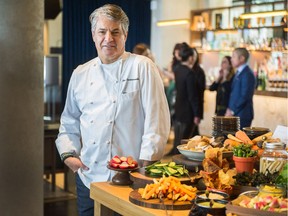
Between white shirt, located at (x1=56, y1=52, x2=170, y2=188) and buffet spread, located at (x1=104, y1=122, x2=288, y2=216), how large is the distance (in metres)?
0.21

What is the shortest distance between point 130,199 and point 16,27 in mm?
2091

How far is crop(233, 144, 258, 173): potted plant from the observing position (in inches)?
105

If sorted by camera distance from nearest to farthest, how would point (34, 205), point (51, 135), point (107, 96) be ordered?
point (107, 96) → point (34, 205) → point (51, 135)

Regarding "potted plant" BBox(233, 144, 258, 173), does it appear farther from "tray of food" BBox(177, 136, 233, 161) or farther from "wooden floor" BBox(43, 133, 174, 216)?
"wooden floor" BBox(43, 133, 174, 216)

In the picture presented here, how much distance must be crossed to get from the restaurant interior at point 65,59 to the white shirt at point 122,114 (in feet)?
2.18

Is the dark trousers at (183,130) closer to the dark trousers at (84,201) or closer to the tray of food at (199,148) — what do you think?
the dark trousers at (84,201)

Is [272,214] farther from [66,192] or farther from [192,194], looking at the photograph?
[66,192]

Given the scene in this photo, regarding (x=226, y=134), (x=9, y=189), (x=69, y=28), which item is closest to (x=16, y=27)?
(x=9, y=189)

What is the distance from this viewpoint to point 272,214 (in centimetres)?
210

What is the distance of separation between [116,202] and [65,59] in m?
6.88

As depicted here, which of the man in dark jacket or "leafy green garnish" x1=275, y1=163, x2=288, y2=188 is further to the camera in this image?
the man in dark jacket

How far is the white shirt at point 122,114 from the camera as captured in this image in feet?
10.3

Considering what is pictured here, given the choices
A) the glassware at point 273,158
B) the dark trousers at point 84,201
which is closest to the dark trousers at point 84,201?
the dark trousers at point 84,201

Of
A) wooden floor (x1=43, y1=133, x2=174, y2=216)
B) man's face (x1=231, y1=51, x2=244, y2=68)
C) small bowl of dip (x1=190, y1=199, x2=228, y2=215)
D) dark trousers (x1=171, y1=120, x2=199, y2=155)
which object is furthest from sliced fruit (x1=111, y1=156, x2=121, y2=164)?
dark trousers (x1=171, y1=120, x2=199, y2=155)
